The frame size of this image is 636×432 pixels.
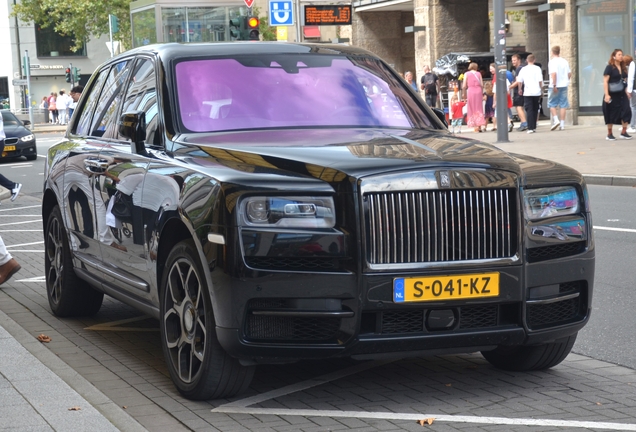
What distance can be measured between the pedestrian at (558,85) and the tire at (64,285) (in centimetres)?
2047

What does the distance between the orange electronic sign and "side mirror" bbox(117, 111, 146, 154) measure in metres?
22.4

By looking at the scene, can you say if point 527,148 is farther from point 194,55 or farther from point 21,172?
point 194,55

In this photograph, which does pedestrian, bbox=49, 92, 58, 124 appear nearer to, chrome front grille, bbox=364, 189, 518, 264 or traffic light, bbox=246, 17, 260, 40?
traffic light, bbox=246, 17, 260, 40

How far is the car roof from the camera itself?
6.26m

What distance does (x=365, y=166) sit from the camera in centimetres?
478

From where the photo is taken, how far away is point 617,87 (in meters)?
21.5

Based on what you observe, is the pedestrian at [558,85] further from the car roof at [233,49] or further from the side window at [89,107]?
the car roof at [233,49]

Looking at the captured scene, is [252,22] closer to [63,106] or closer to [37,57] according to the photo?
[63,106]

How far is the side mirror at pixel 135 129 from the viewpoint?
591 cm

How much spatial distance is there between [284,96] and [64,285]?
228 cm

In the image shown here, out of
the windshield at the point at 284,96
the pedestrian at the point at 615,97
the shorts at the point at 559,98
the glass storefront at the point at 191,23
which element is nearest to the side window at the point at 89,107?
the windshield at the point at 284,96

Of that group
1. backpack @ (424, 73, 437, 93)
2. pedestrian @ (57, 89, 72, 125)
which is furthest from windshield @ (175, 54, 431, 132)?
pedestrian @ (57, 89, 72, 125)

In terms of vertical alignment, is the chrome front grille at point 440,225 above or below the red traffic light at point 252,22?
below

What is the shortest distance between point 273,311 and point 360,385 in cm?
95
